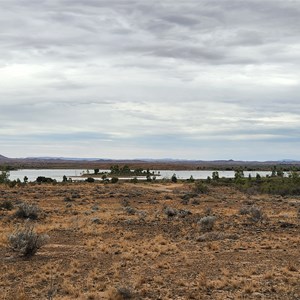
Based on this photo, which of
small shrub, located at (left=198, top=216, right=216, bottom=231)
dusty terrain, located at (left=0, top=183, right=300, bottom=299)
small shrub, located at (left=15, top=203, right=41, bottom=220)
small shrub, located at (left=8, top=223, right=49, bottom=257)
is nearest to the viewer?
dusty terrain, located at (left=0, top=183, right=300, bottom=299)

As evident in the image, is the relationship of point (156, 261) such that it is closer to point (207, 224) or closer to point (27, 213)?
point (207, 224)

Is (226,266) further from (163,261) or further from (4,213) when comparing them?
(4,213)

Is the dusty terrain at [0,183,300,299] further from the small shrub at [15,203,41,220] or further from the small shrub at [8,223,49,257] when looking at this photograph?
the small shrub at [15,203,41,220]

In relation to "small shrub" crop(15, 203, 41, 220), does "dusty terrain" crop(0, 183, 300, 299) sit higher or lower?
lower

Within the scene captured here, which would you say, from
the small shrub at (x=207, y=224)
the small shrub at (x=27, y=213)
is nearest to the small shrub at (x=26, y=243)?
the small shrub at (x=207, y=224)

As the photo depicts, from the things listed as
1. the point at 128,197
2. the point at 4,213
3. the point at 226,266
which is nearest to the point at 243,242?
the point at 226,266

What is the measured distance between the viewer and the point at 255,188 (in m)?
59.6

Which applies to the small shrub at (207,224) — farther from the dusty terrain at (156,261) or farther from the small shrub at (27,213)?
the small shrub at (27,213)

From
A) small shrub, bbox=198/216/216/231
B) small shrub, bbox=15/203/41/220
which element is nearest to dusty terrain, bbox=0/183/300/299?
small shrub, bbox=198/216/216/231

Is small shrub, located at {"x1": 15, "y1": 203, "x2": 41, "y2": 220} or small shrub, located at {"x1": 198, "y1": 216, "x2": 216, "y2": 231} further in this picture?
small shrub, located at {"x1": 15, "y1": 203, "x2": 41, "y2": 220}

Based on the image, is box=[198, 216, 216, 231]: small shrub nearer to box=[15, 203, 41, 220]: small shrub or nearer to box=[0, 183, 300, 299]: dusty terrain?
box=[0, 183, 300, 299]: dusty terrain

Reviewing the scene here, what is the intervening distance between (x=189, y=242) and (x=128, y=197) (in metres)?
26.5

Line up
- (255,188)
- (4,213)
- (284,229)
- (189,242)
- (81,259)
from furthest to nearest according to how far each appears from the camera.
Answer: (255,188), (4,213), (284,229), (189,242), (81,259)

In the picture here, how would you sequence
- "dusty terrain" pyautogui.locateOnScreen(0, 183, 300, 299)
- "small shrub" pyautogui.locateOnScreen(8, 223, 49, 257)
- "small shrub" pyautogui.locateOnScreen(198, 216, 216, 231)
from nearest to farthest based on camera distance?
"dusty terrain" pyautogui.locateOnScreen(0, 183, 300, 299)
"small shrub" pyautogui.locateOnScreen(8, 223, 49, 257)
"small shrub" pyautogui.locateOnScreen(198, 216, 216, 231)
